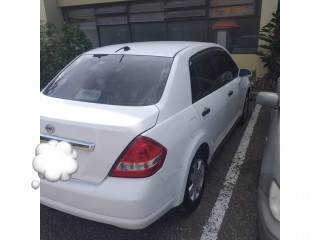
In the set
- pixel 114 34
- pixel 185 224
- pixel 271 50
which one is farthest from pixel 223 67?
pixel 114 34

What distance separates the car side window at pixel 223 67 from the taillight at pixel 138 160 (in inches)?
65.7

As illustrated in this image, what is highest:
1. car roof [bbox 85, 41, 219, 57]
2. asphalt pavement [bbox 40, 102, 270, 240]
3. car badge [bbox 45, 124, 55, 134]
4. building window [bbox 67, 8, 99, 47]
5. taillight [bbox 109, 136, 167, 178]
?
building window [bbox 67, 8, 99, 47]

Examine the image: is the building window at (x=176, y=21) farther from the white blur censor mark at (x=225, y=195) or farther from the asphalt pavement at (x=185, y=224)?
the asphalt pavement at (x=185, y=224)

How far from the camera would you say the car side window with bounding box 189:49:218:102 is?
2622 mm

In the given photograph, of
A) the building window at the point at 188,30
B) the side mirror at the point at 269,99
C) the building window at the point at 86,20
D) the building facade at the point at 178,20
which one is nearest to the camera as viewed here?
the side mirror at the point at 269,99

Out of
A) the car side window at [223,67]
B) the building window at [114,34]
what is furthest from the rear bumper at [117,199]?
the building window at [114,34]

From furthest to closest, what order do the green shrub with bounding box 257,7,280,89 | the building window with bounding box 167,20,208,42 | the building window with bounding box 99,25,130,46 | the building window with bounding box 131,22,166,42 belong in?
the building window with bounding box 99,25,130,46
the building window with bounding box 131,22,166,42
the building window with bounding box 167,20,208,42
the green shrub with bounding box 257,7,280,89

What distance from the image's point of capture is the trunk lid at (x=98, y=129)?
5.98 feet

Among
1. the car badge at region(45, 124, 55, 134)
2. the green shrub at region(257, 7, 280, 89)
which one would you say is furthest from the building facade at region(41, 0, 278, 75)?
the car badge at region(45, 124, 55, 134)

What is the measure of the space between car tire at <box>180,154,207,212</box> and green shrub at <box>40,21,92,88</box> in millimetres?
5035

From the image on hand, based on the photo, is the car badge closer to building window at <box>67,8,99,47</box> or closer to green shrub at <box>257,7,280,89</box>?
green shrub at <box>257,7,280,89</box>

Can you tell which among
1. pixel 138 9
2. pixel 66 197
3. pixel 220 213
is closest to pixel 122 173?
pixel 66 197

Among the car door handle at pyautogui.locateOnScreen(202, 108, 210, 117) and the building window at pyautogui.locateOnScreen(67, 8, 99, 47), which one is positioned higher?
the building window at pyautogui.locateOnScreen(67, 8, 99, 47)

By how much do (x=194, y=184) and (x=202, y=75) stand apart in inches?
42.8
